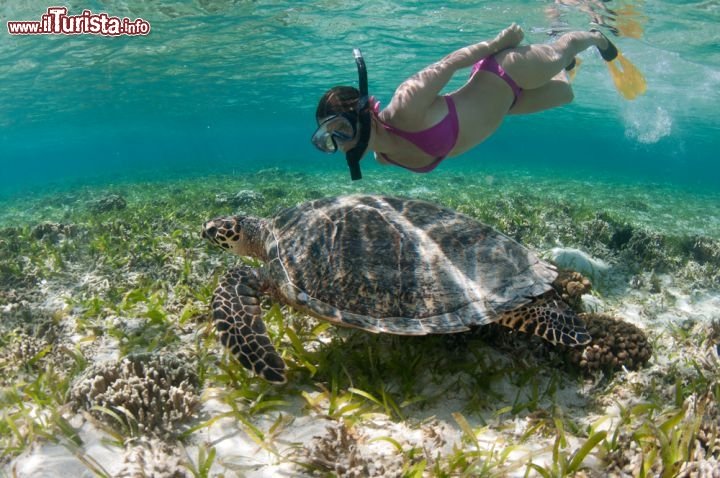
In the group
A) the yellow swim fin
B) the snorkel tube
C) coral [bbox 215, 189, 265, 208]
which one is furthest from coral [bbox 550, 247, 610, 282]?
coral [bbox 215, 189, 265, 208]

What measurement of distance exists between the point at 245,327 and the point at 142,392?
0.83 meters

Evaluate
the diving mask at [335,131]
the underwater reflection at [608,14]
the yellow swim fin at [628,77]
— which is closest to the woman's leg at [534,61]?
the diving mask at [335,131]

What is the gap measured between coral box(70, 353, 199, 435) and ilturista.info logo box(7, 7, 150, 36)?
19007 millimetres

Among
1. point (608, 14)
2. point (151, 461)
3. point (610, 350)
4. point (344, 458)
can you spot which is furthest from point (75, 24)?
point (610, 350)

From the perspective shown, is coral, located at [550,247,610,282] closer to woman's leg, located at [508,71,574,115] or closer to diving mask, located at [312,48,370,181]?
woman's leg, located at [508,71,574,115]

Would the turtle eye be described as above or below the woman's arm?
below

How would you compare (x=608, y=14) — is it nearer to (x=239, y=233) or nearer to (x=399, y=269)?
(x=399, y=269)

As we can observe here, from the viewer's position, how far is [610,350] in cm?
350

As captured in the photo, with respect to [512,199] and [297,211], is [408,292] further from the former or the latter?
[512,199]

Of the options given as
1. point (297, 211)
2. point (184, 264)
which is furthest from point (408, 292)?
point (184, 264)

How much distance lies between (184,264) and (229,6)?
15.7m

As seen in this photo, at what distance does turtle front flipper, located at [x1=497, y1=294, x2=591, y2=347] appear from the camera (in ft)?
10.7

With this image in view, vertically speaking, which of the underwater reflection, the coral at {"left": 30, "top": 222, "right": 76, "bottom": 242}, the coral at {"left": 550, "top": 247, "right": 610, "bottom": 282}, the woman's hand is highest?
the underwater reflection

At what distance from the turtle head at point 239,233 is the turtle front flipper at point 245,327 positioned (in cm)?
78
